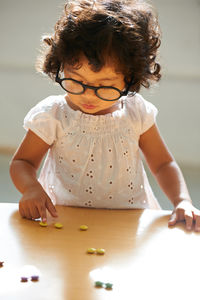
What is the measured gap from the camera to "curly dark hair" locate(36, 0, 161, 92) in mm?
1002

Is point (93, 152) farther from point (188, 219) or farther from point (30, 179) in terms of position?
point (188, 219)

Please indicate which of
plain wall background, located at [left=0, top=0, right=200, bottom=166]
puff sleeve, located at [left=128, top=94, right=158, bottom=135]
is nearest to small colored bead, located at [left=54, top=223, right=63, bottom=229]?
puff sleeve, located at [left=128, top=94, right=158, bottom=135]

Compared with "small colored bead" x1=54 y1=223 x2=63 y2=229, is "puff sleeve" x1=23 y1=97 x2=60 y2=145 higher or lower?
higher

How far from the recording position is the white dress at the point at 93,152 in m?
1.20

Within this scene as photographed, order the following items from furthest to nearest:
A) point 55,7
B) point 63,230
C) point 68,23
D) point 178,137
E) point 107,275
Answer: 1. point 178,137
2. point 55,7
3. point 68,23
4. point 63,230
5. point 107,275

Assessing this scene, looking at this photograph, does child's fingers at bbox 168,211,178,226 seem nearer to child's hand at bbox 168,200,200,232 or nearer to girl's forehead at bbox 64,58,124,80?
child's hand at bbox 168,200,200,232

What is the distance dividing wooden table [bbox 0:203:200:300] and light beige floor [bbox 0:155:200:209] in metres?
1.23

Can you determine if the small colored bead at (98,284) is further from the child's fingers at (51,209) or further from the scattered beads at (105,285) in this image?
the child's fingers at (51,209)

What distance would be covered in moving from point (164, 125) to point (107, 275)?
1841 millimetres

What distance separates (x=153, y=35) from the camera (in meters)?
1.14

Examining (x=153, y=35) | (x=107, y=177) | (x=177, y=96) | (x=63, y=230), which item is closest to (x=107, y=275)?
(x=63, y=230)

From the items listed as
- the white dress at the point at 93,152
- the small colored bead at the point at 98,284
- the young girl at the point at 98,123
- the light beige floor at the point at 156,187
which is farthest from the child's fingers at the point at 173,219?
the light beige floor at the point at 156,187

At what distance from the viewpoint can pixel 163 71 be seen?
2434 mm

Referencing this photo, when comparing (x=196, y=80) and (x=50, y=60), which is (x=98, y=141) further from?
(x=196, y=80)
